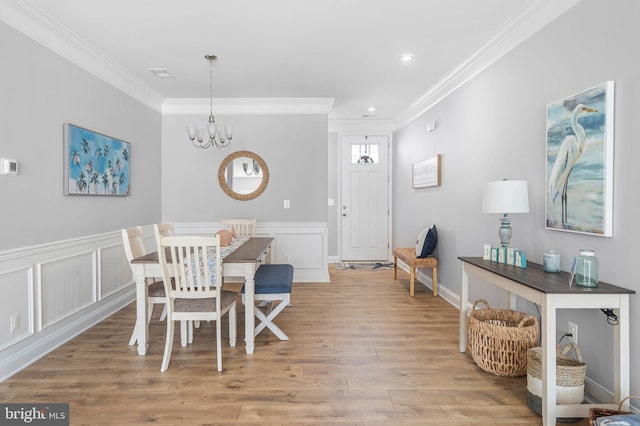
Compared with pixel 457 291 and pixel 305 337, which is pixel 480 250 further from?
pixel 305 337

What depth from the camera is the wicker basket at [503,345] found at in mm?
2381

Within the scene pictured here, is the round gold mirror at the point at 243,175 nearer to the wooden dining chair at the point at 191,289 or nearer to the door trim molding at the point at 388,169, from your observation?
the door trim molding at the point at 388,169

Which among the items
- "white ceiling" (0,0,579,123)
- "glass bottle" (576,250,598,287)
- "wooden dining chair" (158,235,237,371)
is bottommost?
"wooden dining chair" (158,235,237,371)

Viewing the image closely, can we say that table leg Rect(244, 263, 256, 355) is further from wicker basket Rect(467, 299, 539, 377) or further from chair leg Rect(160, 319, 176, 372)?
wicker basket Rect(467, 299, 539, 377)

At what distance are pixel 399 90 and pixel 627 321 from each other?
3.54 metres

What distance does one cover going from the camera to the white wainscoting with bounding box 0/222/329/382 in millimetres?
2510

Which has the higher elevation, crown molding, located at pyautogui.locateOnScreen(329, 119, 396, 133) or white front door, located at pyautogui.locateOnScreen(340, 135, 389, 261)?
crown molding, located at pyautogui.locateOnScreen(329, 119, 396, 133)

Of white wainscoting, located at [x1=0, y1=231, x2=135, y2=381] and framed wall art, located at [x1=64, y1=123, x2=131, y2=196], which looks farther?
framed wall art, located at [x1=64, y1=123, x2=131, y2=196]

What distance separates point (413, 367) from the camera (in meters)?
2.61

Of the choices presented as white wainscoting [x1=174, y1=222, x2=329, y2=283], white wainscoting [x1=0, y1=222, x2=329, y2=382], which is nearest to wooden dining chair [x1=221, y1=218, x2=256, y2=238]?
white wainscoting [x1=174, y1=222, x2=329, y2=283]

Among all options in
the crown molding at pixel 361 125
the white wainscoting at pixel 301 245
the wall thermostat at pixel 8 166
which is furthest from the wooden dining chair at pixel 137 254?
the crown molding at pixel 361 125

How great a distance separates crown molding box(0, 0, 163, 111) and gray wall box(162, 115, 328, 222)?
978 mm

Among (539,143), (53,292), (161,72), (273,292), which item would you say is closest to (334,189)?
(161,72)

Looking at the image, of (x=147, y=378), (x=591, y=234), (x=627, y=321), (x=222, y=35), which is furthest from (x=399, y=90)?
(x=147, y=378)
